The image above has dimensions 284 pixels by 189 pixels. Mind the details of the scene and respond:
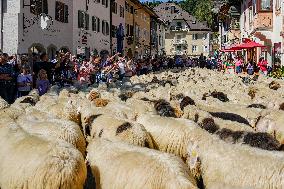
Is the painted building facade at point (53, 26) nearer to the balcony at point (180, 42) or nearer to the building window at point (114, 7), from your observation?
the building window at point (114, 7)

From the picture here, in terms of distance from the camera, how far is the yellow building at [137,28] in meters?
52.1

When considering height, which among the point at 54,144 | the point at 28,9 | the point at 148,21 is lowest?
the point at 54,144

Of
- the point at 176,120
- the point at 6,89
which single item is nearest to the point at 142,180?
the point at 176,120

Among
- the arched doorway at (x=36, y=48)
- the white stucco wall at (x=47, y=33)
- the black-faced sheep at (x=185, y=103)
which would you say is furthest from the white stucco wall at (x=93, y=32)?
the black-faced sheep at (x=185, y=103)

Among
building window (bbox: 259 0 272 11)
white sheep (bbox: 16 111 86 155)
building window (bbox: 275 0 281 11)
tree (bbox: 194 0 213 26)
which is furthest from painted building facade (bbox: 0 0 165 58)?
tree (bbox: 194 0 213 26)

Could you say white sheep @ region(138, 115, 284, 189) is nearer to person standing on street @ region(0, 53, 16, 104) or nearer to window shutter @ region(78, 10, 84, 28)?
person standing on street @ region(0, 53, 16, 104)

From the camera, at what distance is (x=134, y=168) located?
559 centimetres

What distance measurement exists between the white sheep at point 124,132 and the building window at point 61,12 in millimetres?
20169

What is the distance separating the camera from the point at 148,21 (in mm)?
68125

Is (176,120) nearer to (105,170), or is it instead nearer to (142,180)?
(105,170)

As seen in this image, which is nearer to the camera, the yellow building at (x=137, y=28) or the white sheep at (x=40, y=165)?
the white sheep at (x=40, y=165)

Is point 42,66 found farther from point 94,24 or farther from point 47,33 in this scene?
point 94,24

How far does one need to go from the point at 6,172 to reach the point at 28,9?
61.3ft

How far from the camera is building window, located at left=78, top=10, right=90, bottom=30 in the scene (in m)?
32.3
